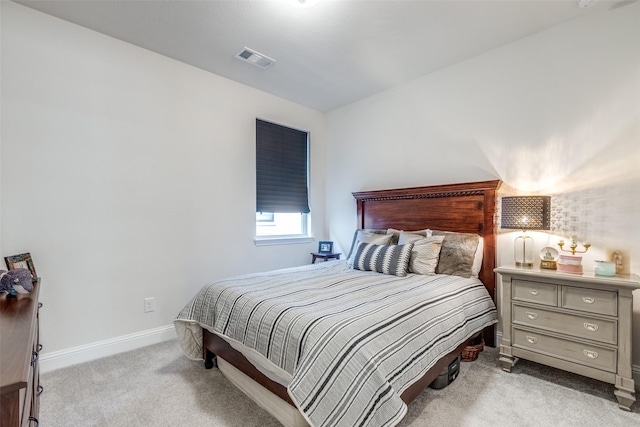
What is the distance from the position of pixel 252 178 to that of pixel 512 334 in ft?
9.37

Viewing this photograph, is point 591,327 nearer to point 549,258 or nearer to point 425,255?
point 549,258

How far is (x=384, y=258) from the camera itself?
2658 mm

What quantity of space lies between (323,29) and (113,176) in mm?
2122

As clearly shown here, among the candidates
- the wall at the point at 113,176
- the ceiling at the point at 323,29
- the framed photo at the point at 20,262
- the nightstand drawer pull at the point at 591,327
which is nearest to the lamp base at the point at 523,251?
the nightstand drawer pull at the point at 591,327

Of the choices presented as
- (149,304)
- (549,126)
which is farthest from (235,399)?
(549,126)

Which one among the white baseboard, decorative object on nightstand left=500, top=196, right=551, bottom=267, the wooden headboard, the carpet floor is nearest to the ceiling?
the wooden headboard

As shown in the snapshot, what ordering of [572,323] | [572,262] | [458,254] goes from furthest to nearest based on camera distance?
[458,254] → [572,262] → [572,323]

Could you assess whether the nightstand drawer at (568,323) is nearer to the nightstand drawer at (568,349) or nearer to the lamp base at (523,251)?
the nightstand drawer at (568,349)

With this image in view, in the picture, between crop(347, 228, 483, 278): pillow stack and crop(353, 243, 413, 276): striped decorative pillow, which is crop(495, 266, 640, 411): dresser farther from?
crop(353, 243, 413, 276): striped decorative pillow

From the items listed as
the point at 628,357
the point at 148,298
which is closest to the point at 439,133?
the point at 628,357

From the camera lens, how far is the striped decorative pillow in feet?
8.43

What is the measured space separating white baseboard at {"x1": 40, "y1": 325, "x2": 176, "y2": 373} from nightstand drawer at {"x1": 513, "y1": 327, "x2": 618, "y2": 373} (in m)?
2.97

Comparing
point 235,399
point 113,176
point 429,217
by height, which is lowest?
point 235,399

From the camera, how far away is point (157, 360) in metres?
2.41
